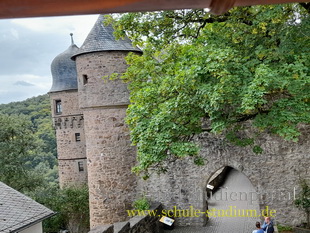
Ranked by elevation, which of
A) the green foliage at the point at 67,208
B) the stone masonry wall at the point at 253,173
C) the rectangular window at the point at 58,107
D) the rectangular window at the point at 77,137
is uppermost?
the rectangular window at the point at 58,107

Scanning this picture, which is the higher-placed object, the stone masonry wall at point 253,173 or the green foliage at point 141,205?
the stone masonry wall at point 253,173

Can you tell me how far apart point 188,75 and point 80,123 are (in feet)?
50.3

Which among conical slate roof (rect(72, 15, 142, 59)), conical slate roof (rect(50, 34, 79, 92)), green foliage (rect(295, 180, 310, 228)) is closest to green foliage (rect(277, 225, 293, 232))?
green foliage (rect(295, 180, 310, 228))

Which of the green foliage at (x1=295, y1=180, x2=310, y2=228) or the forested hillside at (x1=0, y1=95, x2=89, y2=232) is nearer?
the green foliage at (x1=295, y1=180, x2=310, y2=228)

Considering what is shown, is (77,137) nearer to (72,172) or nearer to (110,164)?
(72,172)

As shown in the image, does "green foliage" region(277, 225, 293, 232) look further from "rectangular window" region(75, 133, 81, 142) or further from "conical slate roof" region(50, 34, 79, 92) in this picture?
"conical slate roof" region(50, 34, 79, 92)

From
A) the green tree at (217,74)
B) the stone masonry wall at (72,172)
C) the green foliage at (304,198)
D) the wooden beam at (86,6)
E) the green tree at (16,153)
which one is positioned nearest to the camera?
the wooden beam at (86,6)

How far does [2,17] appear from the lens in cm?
167

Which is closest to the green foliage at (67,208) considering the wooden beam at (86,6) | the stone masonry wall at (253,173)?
the stone masonry wall at (253,173)

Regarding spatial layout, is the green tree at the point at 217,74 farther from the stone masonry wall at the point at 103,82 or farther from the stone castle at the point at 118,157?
the stone castle at the point at 118,157

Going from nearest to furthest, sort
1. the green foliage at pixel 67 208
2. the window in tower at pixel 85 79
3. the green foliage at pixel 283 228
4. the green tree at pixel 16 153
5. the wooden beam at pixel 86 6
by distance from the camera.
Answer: the wooden beam at pixel 86 6
the green foliage at pixel 283 228
the window in tower at pixel 85 79
the green foliage at pixel 67 208
the green tree at pixel 16 153

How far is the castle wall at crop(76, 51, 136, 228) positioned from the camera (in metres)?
14.0

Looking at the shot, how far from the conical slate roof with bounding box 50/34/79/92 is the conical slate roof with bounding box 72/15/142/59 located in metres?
8.77

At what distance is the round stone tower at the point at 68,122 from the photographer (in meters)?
22.5
